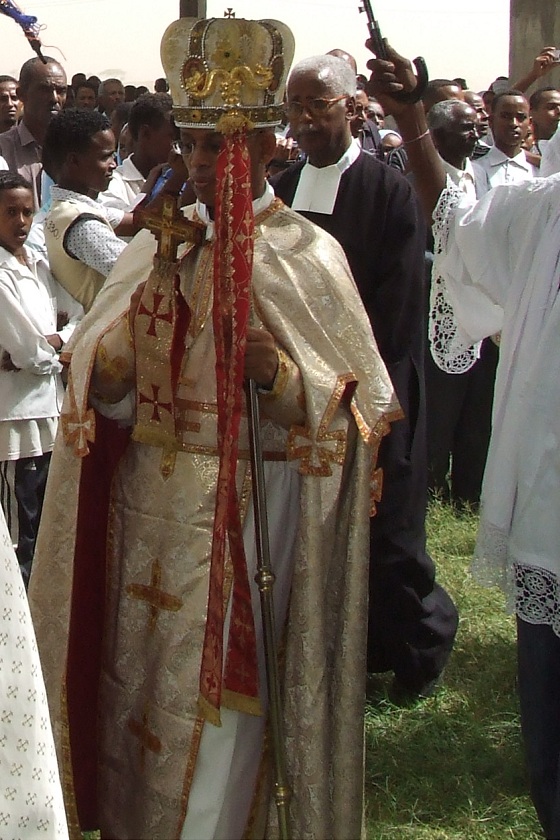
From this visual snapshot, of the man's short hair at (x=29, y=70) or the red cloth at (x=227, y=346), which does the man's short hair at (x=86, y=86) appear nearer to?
the man's short hair at (x=29, y=70)

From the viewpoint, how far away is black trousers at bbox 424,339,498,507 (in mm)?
7633

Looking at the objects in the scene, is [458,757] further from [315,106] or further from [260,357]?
[315,106]

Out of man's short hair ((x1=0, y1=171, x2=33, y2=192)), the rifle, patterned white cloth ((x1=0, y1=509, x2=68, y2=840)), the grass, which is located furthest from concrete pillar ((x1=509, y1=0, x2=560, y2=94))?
patterned white cloth ((x1=0, y1=509, x2=68, y2=840))

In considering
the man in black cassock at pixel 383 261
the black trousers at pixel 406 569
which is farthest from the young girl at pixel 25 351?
the black trousers at pixel 406 569

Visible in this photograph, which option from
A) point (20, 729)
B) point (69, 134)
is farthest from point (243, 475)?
point (69, 134)

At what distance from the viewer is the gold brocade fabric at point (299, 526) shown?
3.21m

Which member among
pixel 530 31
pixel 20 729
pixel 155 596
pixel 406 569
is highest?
pixel 530 31

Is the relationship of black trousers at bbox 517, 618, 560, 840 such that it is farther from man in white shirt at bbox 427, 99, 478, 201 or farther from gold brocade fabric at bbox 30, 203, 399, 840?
man in white shirt at bbox 427, 99, 478, 201

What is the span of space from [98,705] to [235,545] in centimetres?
74

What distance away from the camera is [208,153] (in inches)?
123

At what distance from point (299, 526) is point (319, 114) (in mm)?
1738

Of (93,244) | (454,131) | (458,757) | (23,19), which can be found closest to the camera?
(458,757)

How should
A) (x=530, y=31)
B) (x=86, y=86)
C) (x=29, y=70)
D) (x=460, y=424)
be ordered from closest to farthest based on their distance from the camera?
(x=29, y=70) → (x=460, y=424) → (x=86, y=86) → (x=530, y=31)

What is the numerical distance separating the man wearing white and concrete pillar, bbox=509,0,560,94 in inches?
678
